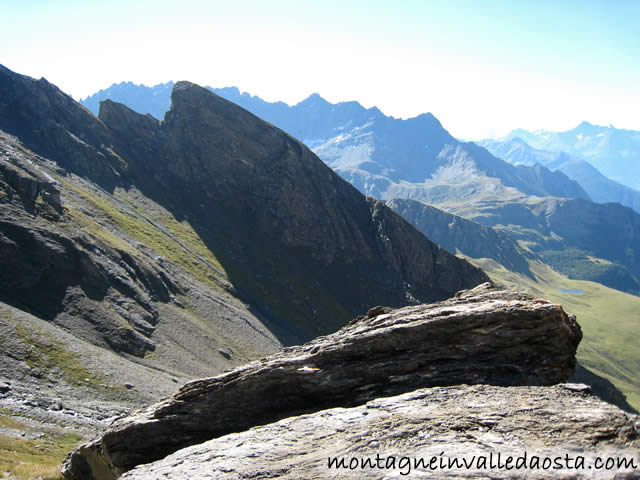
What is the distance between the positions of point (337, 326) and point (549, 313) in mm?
117001

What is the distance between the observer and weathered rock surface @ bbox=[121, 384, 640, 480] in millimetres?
13117

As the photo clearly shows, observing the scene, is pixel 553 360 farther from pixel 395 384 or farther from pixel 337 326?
pixel 337 326

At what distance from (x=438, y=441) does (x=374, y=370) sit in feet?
21.1

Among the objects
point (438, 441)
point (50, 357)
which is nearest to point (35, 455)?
point (50, 357)

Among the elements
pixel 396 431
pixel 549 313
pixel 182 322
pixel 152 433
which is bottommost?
pixel 182 322

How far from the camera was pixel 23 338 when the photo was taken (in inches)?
2324

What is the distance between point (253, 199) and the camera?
16638 cm

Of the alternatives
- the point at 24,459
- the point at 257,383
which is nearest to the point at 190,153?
the point at 24,459

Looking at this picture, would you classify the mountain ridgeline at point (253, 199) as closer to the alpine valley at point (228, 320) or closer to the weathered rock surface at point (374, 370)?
the alpine valley at point (228, 320)

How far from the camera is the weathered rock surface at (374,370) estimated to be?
19766 mm

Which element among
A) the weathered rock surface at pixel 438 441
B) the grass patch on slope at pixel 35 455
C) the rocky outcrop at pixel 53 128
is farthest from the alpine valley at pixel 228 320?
the rocky outcrop at pixel 53 128

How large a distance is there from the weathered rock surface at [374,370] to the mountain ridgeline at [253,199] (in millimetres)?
105685

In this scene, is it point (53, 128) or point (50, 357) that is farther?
point (53, 128)

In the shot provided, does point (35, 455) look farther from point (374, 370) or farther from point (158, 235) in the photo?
point (158, 235)
